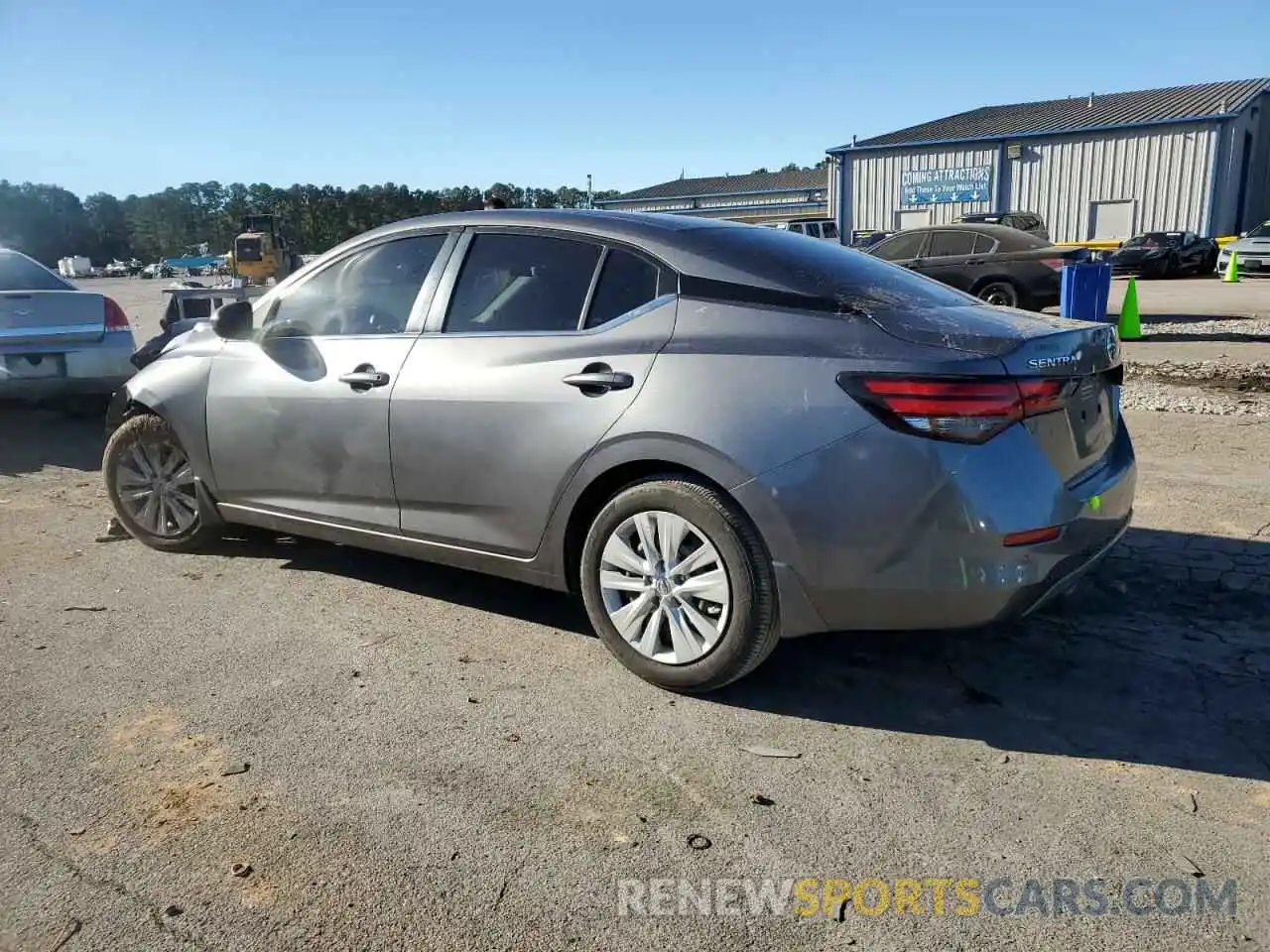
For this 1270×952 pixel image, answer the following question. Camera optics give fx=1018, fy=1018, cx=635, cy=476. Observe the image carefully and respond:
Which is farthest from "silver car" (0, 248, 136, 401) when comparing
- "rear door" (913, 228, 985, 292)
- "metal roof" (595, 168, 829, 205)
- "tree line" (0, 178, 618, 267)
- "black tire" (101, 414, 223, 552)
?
"tree line" (0, 178, 618, 267)

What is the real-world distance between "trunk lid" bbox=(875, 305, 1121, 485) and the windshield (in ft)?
92.0

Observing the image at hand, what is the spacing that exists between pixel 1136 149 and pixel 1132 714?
126 ft

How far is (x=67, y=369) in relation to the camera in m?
7.64

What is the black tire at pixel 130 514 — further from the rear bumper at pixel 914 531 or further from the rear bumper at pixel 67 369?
the rear bumper at pixel 914 531

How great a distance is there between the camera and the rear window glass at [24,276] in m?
7.70

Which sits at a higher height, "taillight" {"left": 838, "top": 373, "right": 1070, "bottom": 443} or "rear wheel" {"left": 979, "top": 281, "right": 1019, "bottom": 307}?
"taillight" {"left": 838, "top": 373, "right": 1070, "bottom": 443}

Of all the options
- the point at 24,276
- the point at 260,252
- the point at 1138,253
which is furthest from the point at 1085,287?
the point at 260,252

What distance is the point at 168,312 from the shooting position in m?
9.83

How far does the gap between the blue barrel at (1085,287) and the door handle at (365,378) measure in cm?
1078

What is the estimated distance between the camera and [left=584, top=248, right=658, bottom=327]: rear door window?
361 centimetres

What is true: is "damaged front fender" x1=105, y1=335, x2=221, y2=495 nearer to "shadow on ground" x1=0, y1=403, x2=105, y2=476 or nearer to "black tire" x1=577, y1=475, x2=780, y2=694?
"black tire" x1=577, y1=475, x2=780, y2=694

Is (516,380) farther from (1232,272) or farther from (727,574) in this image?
(1232,272)

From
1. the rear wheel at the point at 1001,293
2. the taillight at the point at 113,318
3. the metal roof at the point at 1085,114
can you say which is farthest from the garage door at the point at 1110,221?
the taillight at the point at 113,318

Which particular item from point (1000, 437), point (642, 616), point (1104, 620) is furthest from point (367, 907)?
point (1104, 620)
